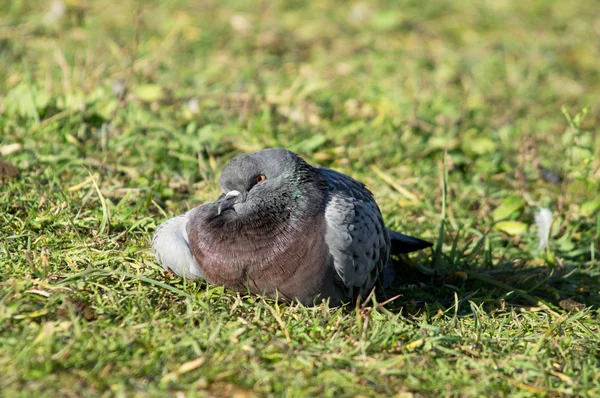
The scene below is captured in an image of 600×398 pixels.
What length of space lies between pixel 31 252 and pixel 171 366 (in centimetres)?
149

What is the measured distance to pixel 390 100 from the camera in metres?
7.70

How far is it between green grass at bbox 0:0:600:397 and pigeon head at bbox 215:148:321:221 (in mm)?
555

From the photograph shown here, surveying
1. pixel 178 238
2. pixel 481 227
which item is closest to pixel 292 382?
pixel 178 238

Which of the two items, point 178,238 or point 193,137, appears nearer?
point 178,238

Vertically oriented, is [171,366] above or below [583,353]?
above

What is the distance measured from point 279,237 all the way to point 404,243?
1.29m

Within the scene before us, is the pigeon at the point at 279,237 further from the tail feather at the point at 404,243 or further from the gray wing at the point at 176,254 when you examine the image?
the tail feather at the point at 404,243

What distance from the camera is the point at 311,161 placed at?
661cm

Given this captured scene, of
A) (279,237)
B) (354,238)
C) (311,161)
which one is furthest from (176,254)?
(311,161)

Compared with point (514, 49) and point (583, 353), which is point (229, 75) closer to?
point (514, 49)

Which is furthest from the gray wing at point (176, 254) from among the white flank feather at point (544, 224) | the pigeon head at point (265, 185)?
the white flank feather at point (544, 224)

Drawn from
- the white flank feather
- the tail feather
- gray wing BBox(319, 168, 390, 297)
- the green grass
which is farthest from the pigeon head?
the white flank feather

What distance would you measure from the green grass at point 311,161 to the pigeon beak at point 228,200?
0.51m

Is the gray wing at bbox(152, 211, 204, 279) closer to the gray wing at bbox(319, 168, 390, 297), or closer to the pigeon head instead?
the pigeon head
